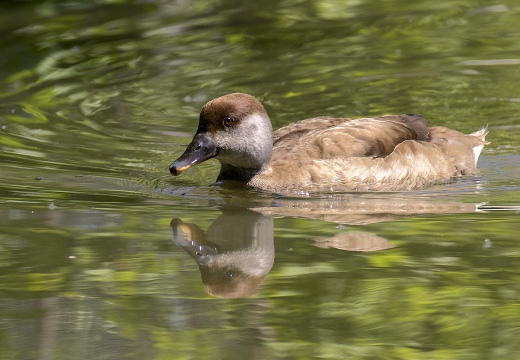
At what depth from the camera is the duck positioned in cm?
956

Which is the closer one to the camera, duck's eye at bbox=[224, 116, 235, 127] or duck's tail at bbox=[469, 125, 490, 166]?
duck's eye at bbox=[224, 116, 235, 127]

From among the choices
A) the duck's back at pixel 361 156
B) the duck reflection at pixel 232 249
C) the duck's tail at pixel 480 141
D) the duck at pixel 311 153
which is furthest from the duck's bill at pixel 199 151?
the duck's tail at pixel 480 141

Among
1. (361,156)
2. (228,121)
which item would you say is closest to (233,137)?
(228,121)

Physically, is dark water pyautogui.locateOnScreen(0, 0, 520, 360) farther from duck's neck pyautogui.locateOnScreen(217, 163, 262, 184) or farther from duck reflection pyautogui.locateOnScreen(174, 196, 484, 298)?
duck's neck pyautogui.locateOnScreen(217, 163, 262, 184)

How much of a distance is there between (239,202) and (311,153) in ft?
3.41

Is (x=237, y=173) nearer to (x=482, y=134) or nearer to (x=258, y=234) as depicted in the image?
(x=258, y=234)

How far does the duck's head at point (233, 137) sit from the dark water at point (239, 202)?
1.23 ft

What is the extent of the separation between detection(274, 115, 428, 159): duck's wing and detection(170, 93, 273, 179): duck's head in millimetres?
358

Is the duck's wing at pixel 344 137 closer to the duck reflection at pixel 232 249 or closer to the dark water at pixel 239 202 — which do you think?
the dark water at pixel 239 202

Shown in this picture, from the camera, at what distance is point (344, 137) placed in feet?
32.9

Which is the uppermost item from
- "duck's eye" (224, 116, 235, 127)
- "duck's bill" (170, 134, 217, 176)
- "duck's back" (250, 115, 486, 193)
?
"duck's eye" (224, 116, 235, 127)

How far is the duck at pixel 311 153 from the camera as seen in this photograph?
9559mm

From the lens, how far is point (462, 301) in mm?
6066

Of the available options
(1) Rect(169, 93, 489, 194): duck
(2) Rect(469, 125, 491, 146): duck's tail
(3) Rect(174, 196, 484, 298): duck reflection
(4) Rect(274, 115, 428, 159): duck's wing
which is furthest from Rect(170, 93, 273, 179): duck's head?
(2) Rect(469, 125, 491, 146): duck's tail
